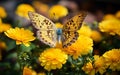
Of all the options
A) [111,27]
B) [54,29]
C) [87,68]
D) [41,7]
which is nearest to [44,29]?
[54,29]

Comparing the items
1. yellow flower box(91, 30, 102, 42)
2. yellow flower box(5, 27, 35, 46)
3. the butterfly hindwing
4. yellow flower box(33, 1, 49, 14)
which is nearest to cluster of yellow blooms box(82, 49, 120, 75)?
the butterfly hindwing

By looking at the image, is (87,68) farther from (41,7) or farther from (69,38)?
(41,7)

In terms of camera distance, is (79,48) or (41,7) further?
(41,7)

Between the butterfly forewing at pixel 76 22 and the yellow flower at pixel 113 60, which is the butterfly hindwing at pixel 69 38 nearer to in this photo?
the butterfly forewing at pixel 76 22

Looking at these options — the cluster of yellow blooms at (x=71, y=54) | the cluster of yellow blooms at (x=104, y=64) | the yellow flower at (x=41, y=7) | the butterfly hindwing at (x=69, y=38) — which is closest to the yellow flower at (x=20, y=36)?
the cluster of yellow blooms at (x=71, y=54)

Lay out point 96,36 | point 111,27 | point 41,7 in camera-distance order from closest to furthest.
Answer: point 111,27, point 96,36, point 41,7

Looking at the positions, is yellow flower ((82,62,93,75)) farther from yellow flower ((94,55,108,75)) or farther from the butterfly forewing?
the butterfly forewing

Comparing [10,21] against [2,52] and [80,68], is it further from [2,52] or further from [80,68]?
[80,68]
